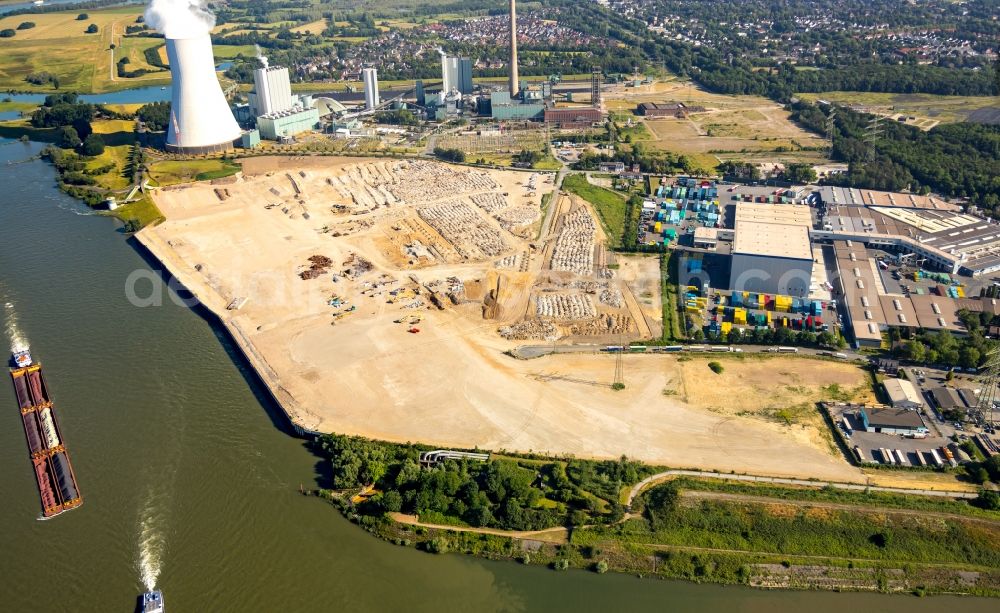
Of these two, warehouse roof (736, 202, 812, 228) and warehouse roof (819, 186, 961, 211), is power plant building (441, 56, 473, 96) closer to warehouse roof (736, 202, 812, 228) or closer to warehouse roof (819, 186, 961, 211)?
warehouse roof (736, 202, 812, 228)

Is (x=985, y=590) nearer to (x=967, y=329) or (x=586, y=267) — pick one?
(x=967, y=329)

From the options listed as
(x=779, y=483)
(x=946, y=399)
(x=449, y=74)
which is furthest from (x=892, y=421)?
(x=449, y=74)

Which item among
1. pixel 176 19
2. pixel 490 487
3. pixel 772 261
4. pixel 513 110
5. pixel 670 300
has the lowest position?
pixel 490 487

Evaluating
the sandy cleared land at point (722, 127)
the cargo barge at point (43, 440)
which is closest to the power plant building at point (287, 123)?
the sandy cleared land at point (722, 127)

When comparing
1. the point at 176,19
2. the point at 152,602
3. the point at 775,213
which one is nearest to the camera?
the point at 152,602

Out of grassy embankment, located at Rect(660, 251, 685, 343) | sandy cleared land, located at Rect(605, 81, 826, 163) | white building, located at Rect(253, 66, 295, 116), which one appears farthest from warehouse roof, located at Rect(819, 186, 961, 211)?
white building, located at Rect(253, 66, 295, 116)

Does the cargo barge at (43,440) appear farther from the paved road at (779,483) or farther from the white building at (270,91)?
the white building at (270,91)

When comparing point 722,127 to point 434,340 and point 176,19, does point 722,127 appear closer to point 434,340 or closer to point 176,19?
point 434,340

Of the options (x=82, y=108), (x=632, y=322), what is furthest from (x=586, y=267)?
(x=82, y=108)
